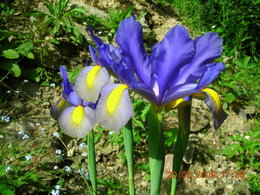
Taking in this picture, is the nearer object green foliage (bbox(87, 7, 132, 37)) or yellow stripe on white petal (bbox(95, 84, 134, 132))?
yellow stripe on white petal (bbox(95, 84, 134, 132))

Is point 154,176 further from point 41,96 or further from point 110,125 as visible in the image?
point 41,96

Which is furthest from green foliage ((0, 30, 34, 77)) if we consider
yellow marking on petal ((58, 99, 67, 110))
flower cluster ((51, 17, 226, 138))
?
flower cluster ((51, 17, 226, 138))

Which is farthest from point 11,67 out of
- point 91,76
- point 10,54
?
point 91,76

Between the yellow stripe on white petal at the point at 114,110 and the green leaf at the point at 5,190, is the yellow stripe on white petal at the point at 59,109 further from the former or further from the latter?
the green leaf at the point at 5,190

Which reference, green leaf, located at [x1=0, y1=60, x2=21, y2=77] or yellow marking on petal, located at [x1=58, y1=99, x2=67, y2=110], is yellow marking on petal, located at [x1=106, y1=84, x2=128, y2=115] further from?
green leaf, located at [x1=0, y1=60, x2=21, y2=77]

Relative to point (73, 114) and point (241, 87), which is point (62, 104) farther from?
point (241, 87)

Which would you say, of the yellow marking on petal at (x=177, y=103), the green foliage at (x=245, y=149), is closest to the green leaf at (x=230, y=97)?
the green foliage at (x=245, y=149)

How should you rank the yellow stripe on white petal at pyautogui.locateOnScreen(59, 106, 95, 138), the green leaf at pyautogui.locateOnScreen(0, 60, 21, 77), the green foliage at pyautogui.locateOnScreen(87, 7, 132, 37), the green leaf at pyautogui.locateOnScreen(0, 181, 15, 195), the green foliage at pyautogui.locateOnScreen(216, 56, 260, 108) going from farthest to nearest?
the green foliage at pyautogui.locateOnScreen(87, 7, 132, 37) < the green foliage at pyautogui.locateOnScreen(216, 56, 260, 108) < the green leaf at pyautogui.locateOnScreen(0, 60, 21, 77) < the green leaf at pyautogui.locateOnScreen(0, 181, 15, 195) < the yellow stripe on white petal at pyautogui.locateOnScreen(59, 106, 95, 138)
